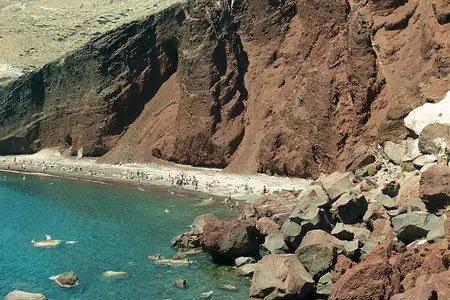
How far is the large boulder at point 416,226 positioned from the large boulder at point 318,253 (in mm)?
3506

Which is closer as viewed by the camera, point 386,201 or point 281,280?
point 281,280

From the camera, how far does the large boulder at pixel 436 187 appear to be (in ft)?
106

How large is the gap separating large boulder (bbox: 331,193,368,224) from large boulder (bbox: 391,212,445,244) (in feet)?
15.9

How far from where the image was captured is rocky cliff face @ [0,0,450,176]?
2415 inches

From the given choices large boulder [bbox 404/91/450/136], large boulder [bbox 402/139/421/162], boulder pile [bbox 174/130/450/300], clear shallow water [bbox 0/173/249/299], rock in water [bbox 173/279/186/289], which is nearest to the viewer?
boulder pile [bbox 174/130/450/300]

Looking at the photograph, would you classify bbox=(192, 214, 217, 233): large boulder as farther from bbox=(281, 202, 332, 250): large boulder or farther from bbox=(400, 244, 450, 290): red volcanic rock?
bbox=(400, 244, 450, 290): red volcanic rock

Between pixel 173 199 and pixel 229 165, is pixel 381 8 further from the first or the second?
pixel 173 199

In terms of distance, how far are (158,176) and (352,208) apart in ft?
141

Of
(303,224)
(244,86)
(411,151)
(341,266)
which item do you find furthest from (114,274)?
(244,86)

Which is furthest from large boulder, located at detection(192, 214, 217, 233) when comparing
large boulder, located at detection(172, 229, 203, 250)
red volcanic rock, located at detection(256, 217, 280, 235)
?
red volcanic rock, located at detection(256, 217, 280, 235)

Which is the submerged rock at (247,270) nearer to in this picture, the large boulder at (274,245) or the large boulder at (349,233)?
the large boulder at (274,245)

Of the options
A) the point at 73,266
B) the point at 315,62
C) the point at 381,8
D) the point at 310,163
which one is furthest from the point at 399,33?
the point at 73,266

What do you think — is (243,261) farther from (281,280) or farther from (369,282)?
(369,282)

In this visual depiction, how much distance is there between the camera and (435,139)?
3984 centimetres
